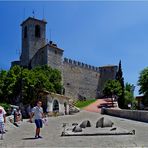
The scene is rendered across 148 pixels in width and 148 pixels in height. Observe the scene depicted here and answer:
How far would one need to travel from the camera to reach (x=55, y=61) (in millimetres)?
76000

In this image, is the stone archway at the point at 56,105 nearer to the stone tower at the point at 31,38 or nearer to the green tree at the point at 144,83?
the green tree at the point at 144,83

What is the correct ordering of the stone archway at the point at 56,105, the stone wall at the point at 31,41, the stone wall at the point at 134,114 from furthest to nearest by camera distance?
the stone wall at the point at 31,41
the stone archway at the point at 56,105
the stone wall at the point at 134,114

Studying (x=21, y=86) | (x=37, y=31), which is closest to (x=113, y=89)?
(x=37, y=31)

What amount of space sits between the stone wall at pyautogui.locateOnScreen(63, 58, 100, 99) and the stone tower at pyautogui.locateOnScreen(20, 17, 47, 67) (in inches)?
296

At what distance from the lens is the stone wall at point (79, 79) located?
8250cm

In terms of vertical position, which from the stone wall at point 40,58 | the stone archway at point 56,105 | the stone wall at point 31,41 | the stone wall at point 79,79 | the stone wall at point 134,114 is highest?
the stone wall at point 31,41

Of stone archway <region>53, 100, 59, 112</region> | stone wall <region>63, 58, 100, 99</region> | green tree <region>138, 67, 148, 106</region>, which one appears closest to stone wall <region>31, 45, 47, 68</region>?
stone wall <region>63, 58, 100, 99</region>

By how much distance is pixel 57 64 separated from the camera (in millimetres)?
76625

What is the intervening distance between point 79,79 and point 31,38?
16.6 meters

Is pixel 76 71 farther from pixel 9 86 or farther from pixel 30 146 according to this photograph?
pixel 30 146

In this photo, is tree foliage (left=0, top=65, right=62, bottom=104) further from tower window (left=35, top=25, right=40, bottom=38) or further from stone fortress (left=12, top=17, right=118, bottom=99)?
tower window (left=35, top=25, right=40, bottom=38)

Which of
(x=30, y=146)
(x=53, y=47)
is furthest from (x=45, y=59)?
(x=30, y=146)

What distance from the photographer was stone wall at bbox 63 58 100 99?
271 ft

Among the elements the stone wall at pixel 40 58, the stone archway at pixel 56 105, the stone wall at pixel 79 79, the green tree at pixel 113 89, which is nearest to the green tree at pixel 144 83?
the green tree at pixel 113 89
